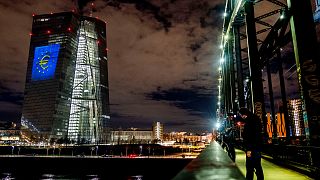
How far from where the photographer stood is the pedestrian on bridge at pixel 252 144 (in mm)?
6078

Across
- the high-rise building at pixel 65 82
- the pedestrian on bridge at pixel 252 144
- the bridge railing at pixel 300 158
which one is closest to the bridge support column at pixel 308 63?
the bridge railing at pixel 300 158

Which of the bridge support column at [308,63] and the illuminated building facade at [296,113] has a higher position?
the illuminated building facade at [296,113]

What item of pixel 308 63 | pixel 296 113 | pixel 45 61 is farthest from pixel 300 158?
pixel 45 61

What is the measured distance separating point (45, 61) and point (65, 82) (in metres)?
15.2

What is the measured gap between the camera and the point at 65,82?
132 m

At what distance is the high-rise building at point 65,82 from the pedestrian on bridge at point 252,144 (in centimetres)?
13024

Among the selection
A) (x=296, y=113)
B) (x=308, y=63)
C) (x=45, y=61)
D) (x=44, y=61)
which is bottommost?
(x=308, y=63)

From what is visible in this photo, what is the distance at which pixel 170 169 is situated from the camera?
270 ft

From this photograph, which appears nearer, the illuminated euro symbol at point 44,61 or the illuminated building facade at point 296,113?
the illuminated building facade at point 296,113

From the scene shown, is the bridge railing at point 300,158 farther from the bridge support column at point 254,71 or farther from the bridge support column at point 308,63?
A: the bridge support column at point 254,71

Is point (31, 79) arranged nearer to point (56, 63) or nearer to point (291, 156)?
point (56, 63)

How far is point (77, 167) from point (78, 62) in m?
64.3

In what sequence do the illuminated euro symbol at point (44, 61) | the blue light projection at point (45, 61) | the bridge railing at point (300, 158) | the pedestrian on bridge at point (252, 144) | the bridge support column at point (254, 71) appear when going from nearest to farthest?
the pedestrian on bridge at point (252, 144) < the bridge railing at point (300, 158) < the bridge support column at point (254, 71) < the blue light projection at point (45, 61) < the illuminated euro symbol at point (44, 61)

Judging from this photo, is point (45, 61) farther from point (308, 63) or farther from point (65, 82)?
point (308, 63)
